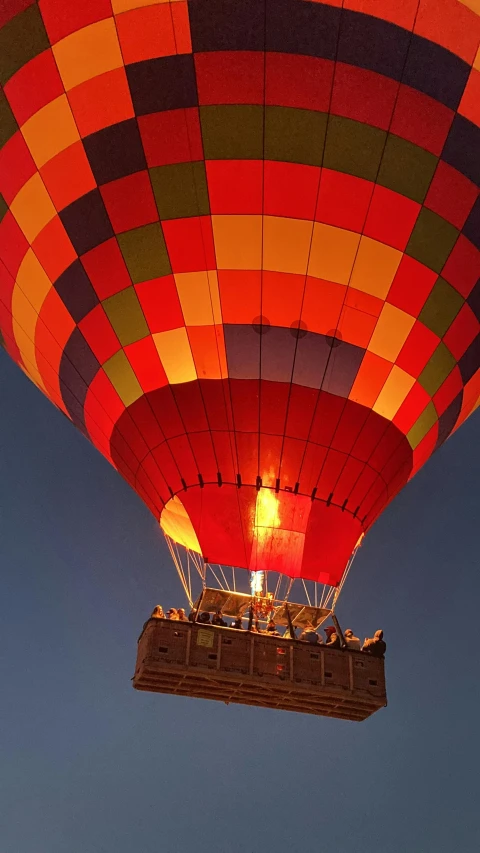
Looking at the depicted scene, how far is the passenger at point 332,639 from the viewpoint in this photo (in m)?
5.52

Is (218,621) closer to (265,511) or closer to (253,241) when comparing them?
(265,511)

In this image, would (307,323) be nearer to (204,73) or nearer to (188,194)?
(188,194)

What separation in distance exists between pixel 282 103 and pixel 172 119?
76 cm

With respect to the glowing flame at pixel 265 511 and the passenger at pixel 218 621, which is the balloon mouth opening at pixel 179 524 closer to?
the glowing flame at pixel 265 511

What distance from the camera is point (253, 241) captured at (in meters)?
5.72

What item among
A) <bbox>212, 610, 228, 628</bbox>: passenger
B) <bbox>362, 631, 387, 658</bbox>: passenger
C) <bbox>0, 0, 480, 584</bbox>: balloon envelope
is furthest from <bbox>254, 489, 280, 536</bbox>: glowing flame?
<bbox>362, 631, 387, 658</bbox>: passenger

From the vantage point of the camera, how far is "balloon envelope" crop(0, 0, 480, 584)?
16.9ft

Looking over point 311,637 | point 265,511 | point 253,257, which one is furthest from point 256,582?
point 253,257

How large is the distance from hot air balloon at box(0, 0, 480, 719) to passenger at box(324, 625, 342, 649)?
0.45 ft

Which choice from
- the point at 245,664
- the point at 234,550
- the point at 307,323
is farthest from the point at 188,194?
the point at 245,664

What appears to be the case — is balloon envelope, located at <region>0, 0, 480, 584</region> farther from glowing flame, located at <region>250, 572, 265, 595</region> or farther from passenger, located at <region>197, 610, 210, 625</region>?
passenger, located at <region>197, 610, 210, 625</region>

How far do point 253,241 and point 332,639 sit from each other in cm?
296

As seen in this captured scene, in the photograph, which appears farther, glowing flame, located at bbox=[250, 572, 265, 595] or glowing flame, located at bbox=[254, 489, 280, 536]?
glowing flame, located at bbox=[250, 572, 265, 595]

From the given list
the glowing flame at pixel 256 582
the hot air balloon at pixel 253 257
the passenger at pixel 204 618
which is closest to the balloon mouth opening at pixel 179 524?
the hot air balloon at pixel 253 257
